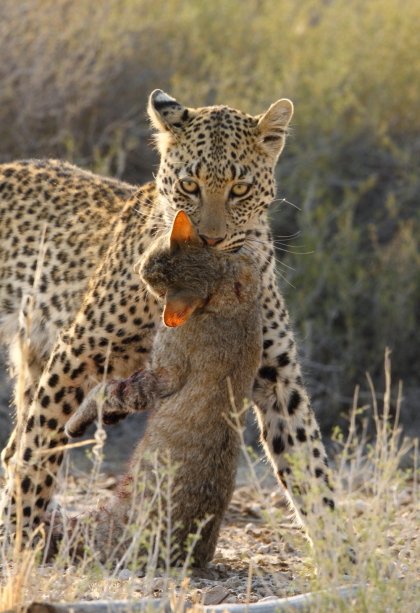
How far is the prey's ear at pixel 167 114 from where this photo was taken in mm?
5551

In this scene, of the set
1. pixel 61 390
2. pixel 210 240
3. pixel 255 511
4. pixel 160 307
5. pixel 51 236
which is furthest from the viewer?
pixel 255 511

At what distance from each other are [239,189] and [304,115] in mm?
5022

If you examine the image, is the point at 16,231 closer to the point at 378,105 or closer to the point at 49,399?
the point at 49,399

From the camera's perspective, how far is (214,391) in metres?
4.52

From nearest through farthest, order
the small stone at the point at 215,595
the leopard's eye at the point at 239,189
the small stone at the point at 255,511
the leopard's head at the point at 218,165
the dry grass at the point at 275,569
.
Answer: the dry grass at the point at 275,569, the small stone at the point at 215,595, the leopard's head at the point at 218,165, the leopard's eye at the point at 239,189, the small stone at the point at 255,511

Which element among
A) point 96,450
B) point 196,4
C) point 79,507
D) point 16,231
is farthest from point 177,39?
point 96,450

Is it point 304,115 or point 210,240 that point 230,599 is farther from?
point 304,115

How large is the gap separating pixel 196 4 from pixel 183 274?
705cm

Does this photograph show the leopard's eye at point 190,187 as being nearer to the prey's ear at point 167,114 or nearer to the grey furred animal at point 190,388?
the prey's ear at point 167,114

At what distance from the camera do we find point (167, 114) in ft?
18.4

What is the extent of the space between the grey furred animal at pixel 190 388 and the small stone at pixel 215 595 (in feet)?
0.54

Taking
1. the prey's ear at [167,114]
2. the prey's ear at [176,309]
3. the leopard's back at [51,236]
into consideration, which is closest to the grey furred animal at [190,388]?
the prey's ear at [176,309]

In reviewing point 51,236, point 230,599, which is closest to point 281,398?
point 230,599

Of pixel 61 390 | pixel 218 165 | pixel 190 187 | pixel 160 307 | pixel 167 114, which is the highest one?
pixel 167 114
